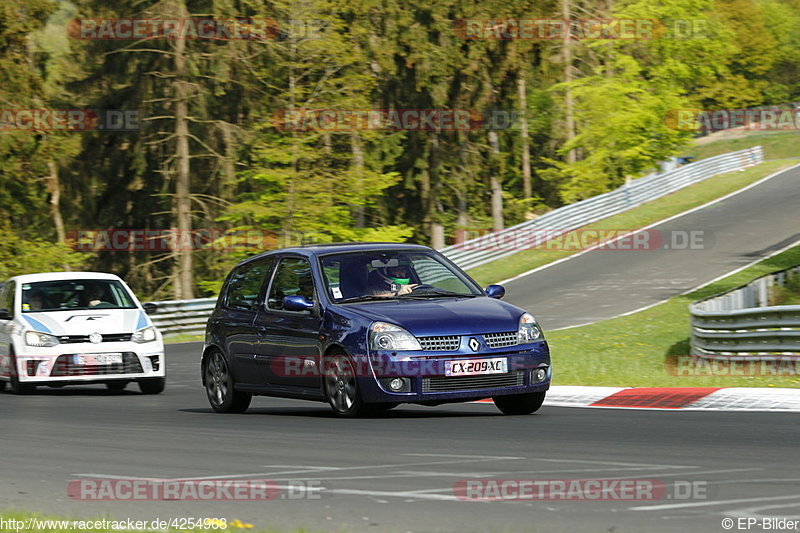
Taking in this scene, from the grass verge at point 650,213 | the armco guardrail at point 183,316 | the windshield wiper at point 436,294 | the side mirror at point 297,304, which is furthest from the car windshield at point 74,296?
the grass verge at point 650,213

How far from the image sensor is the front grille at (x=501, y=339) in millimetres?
11523

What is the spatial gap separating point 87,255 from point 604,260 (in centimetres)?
2183

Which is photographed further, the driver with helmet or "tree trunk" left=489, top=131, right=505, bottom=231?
"tree trunk" left=489, top=131, right=505, bottom=231

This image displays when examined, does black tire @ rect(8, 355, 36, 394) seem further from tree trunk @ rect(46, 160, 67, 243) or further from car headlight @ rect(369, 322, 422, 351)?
tree trunk @ rect(46, 160, 67, 243)

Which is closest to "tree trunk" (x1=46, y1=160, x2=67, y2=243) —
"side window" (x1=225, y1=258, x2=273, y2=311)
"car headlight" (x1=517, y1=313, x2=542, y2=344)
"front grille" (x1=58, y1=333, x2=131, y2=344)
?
"front grille" (x1=58, y1=333, x2=131, y2=344)

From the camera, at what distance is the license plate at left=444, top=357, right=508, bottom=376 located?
1138 centimetres

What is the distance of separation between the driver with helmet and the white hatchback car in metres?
5.33

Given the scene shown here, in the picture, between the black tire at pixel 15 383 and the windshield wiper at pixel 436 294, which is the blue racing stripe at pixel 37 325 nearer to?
the black tire at pixel 15 383

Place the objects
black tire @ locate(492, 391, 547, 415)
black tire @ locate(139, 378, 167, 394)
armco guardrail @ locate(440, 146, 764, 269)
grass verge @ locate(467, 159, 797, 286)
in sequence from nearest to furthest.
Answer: black tire @ locate(492, 391, 547, 415)
black tire @ locate(139, 378, 167, 394)
grass verge @ locate(467, 159, 797, 286)
armco guardrail @ locate(440, 146, 764, 269)

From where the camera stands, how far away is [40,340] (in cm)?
1675

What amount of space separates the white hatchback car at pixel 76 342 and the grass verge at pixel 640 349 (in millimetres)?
5428

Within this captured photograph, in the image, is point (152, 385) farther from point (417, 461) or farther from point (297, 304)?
point (417, 461)

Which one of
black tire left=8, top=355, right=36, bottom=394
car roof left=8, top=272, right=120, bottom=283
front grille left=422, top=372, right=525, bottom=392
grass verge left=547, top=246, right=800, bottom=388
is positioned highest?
car roof left=8, top=272, right=120, bottom=283

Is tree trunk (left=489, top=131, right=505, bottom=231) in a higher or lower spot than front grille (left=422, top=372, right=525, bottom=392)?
higher
